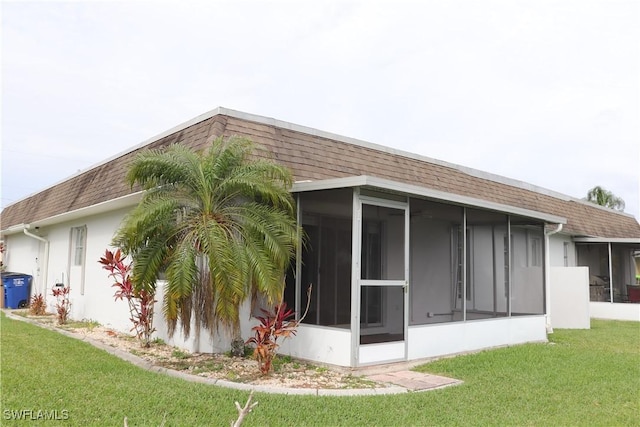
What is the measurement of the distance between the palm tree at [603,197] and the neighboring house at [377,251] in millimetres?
21550

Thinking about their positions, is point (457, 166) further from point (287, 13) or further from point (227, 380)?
point (227, 380)

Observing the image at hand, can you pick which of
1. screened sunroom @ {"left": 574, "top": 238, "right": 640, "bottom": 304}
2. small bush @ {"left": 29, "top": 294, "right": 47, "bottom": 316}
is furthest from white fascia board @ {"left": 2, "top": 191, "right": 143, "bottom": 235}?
screened sunroom @ {"left": 574, "top": 238, "right": 640, "bottom": 304}

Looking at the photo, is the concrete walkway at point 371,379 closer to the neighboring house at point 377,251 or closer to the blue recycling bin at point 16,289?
the neighboring house at point 377,251

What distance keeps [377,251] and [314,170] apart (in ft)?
7.47

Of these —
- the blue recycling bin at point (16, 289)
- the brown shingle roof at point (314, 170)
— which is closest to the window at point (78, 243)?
the brown shingle roof at point (314, 170)

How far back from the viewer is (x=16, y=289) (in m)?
15.4

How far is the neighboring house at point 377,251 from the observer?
25.2 ft

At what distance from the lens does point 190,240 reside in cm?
737

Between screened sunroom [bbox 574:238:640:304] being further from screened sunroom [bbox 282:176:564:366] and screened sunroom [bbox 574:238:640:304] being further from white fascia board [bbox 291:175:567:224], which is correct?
white fascia board [bbox 291:175:567:224]

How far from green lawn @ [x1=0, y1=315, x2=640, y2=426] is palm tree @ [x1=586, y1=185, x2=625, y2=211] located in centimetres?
3072

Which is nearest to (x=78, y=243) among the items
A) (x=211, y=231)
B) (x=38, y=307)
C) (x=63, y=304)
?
(x=63, y=304)

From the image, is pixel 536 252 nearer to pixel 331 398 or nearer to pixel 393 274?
pixel 393 274

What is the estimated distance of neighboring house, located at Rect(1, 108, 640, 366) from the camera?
25.2 feet

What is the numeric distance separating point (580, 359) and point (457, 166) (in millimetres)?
6400
